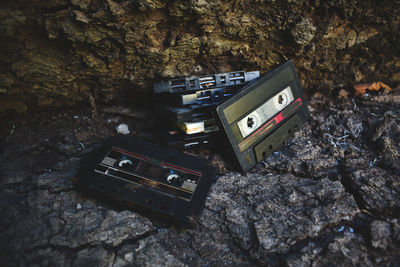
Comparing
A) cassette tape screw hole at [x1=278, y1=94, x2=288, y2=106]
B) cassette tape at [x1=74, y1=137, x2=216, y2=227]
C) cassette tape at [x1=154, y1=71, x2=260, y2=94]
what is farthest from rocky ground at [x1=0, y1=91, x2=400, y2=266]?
cassette tape at [x1=154, y1=71, x2=260, y2=94]

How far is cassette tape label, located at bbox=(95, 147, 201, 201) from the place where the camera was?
74.5 inches

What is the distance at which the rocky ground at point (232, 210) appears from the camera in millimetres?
1555

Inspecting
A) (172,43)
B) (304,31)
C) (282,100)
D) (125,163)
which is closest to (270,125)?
(282,100)

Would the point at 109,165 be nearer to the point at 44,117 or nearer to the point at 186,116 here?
the point at 186,116

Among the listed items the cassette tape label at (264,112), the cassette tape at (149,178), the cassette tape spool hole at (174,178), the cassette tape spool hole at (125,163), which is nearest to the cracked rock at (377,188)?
the cassette tape label at (264,112)

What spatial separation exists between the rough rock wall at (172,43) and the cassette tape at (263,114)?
0.37 meters

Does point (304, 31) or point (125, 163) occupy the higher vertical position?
point (304, 31)

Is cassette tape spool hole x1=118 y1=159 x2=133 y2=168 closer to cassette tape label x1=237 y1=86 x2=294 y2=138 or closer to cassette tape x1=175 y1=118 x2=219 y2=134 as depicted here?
cassette tape x1=175 y1=118 x2=219 y2=134

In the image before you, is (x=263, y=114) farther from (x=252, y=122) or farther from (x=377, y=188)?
(x=377, y=188)

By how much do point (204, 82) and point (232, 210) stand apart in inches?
42.6

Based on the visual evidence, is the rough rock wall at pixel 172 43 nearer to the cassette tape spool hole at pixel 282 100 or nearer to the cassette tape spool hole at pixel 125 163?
the cassette tape spool hole at pixel 282 100

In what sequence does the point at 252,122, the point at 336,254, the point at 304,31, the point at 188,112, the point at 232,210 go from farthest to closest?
the point at 304,31, the point at 252,122, the point at 188,112, the point at 232,210, the point at 336,254

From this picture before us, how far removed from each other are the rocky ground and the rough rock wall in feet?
1.56

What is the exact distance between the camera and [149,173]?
1.98 meters
